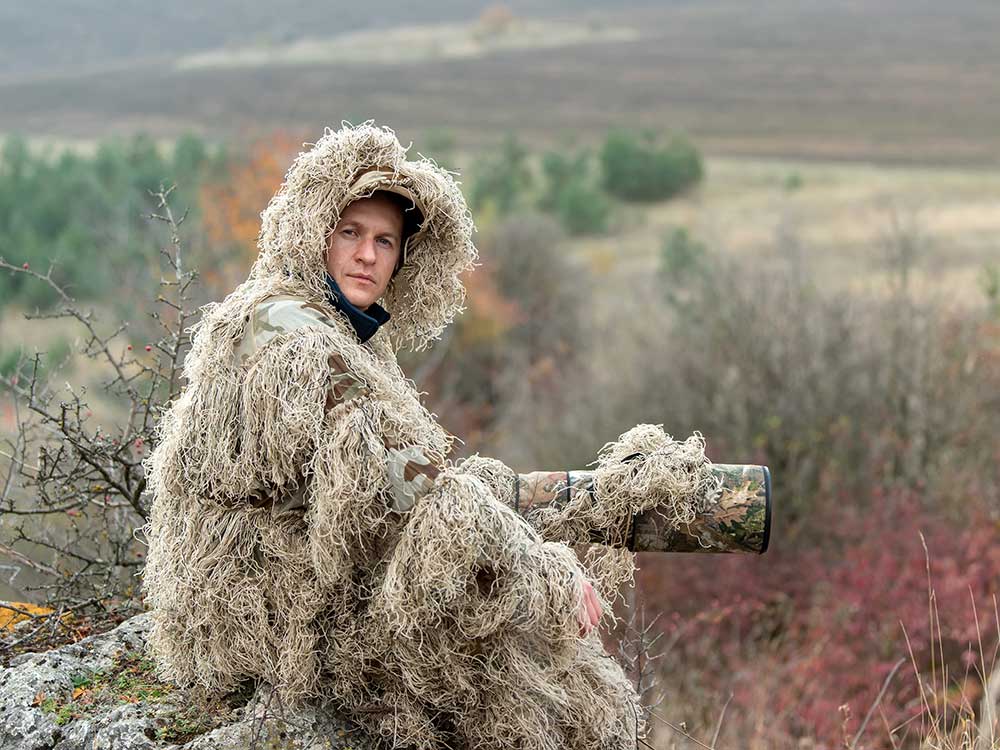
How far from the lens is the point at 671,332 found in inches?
589

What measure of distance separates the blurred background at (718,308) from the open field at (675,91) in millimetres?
472

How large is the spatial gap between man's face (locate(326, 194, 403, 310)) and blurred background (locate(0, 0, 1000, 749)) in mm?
1605

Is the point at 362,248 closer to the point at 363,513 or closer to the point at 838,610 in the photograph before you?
the point at 363,513

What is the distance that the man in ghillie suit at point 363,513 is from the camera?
313 centimetres

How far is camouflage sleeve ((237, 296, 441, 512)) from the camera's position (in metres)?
3.13

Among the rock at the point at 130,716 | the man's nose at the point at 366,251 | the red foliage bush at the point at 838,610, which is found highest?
the man's nose at the point at 366,251

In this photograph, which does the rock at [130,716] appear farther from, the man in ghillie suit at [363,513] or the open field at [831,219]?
the open field at [831,219]

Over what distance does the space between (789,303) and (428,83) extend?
249ft

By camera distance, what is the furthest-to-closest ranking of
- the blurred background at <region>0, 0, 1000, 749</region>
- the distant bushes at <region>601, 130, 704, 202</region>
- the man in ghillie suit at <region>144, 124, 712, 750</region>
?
the distant bushes at <region>601, 130, 704, 202</region> < the blurred background at <region>0, 0, 1000, 749</region> < the man in ghillie suit at <region>144, 124, 712, 750</region>

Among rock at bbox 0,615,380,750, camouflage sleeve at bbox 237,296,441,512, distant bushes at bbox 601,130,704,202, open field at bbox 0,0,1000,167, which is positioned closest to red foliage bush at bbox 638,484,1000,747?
rock at bbox 0,615,380,750

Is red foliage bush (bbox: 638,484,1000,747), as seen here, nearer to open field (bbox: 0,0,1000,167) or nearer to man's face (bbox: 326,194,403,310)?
man's face (bbox: 326,194,403,310)

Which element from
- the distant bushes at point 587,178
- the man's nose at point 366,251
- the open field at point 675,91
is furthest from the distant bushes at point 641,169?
the man's nose at point 366,251

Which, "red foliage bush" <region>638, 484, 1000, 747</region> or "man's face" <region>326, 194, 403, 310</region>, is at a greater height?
"man's face" <region>326, 194, 403, 310</region>

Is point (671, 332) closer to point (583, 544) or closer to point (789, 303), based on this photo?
point (789, 303)
